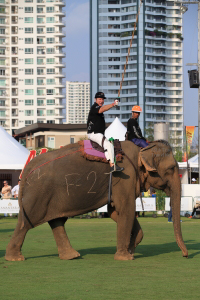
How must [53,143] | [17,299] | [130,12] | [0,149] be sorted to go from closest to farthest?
[17,299], [0,149], [53,143], [130,12]

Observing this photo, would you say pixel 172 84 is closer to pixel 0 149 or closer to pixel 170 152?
pixel 0 149

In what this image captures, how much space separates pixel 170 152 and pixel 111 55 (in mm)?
172732

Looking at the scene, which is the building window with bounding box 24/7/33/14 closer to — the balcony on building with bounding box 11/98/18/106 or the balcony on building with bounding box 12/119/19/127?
the balcony on building with bounding box 11/98/18/106

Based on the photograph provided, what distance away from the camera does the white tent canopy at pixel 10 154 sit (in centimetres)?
3869

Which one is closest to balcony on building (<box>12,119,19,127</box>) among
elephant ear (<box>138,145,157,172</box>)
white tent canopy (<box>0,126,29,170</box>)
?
white tent canopy (<box>0,126,29,170</box>)

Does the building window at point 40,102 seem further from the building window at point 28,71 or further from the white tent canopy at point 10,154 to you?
the white tent canopy at point 10,154

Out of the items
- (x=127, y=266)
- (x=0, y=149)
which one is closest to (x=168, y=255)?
(x=127, y=266)

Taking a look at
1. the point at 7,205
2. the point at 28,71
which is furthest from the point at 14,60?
the point at 7,205

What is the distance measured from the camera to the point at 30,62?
16212cm

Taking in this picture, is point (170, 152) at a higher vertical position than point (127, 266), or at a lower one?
higher

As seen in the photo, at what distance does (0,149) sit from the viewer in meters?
40.3

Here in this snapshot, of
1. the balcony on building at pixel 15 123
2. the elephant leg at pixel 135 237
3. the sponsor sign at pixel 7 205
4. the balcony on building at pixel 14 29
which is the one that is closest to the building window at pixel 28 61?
the balcony on building at pixel 14 29

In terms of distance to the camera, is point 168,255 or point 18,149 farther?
point 18,149

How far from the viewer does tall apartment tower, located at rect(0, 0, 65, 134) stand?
526ft
